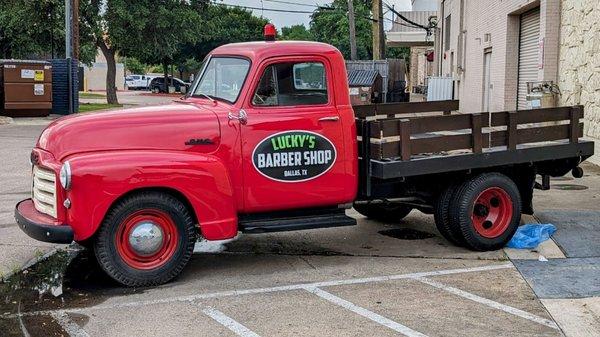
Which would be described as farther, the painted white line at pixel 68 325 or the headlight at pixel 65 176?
the headlight at pixel 65 176

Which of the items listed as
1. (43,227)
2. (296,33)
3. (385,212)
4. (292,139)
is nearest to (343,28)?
(296,33)

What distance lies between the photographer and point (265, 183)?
673 centimetres

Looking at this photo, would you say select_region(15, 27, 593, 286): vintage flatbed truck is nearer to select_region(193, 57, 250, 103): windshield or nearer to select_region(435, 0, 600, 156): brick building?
select_region(193, 57, 250, 103): windshield

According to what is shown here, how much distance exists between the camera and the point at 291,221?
22.7 feet

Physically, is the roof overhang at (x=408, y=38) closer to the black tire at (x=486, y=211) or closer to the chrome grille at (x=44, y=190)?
the black tire at (x=486, y=211)

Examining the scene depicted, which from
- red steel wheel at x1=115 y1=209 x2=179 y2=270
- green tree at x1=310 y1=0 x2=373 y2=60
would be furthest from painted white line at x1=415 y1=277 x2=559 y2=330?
green tree at x1=310 y1=0 x2=373 y2=60

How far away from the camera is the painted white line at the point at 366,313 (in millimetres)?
5271

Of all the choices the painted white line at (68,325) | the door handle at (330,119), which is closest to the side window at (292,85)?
the door handle at (330,119)

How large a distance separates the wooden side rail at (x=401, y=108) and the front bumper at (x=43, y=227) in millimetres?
3931

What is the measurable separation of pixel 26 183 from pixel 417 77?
5897 centimetres

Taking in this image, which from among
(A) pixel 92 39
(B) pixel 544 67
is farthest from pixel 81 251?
(A) pixel 92 39

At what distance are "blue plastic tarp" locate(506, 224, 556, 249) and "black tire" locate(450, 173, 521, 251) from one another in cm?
16

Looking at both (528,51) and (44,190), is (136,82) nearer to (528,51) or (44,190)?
(528,51)

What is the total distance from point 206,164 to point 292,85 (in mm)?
1196
